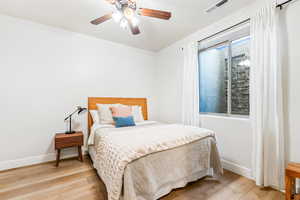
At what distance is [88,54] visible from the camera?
9.77 feet

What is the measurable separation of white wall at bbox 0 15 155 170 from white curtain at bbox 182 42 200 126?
175cm

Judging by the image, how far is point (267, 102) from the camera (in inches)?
68.4

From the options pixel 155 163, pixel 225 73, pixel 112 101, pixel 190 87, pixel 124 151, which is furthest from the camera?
pixel 112 101

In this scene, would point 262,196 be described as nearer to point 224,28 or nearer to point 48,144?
point 224,28

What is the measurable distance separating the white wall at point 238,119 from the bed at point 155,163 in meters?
0.44

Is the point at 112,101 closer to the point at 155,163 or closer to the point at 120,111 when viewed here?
the point at 120,111

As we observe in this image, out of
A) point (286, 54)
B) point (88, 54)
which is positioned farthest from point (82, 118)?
point (286, 54)

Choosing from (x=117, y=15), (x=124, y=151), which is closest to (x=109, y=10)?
(x=117, y=15)

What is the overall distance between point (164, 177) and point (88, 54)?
9.24ft

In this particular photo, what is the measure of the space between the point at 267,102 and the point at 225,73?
0.92 meters

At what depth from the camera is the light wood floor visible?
63.0 inches

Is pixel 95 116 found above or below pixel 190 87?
below

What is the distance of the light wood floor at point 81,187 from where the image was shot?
1.60 m


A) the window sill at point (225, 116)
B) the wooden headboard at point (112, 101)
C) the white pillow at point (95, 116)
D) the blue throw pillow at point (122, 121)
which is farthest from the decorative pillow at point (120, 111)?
the window sill at point (225, 116)
